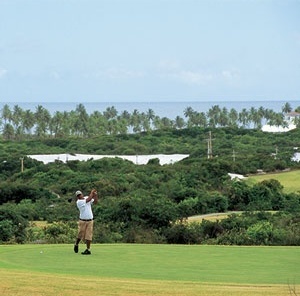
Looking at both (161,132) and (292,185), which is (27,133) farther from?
(292,185)

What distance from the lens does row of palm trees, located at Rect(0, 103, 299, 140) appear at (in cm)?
13838

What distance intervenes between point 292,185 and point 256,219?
2578cm

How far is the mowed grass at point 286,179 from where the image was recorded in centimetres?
5566

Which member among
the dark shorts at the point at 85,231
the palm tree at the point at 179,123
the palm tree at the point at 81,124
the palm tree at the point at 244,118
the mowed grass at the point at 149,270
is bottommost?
the mowed grass at the point at 149,270

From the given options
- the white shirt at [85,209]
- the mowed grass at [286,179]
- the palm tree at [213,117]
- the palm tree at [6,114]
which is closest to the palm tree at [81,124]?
the palm tree at [6,114]

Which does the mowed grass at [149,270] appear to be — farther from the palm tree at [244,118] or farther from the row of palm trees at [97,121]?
the palm tree at [244,118]

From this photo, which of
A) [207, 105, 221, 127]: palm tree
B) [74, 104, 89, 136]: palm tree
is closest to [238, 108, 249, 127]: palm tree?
[207, 105, 221, 127]: palm tree

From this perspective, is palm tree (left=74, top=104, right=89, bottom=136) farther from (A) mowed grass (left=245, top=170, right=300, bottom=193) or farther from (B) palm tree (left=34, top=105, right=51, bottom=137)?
(A) mowed grass (left=245, top=170, right=300, bottom=193)

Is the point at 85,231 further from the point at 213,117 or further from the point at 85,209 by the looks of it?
the point at 213,117

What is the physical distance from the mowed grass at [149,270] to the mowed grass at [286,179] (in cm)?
3619

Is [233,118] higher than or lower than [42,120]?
higher

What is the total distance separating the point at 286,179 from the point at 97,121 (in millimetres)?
83992

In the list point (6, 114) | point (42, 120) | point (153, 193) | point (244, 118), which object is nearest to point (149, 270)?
point (153, 193)

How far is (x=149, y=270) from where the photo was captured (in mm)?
14664
